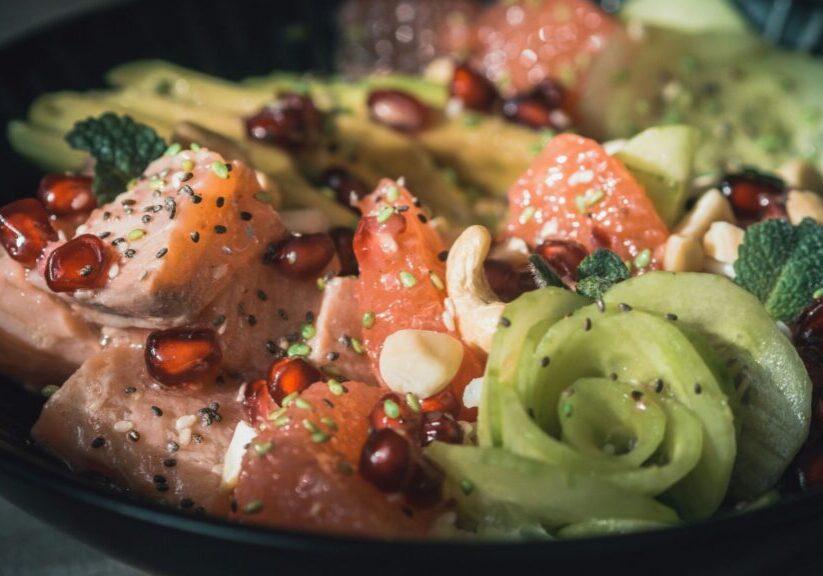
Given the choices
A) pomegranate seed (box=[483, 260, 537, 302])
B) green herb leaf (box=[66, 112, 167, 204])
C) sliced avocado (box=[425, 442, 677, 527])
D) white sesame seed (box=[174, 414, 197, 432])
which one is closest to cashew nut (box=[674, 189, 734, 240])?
pomegranate seed (box=[483, 260, 537, 302])

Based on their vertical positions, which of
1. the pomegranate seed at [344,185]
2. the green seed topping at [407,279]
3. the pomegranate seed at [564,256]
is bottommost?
the pomegranate seed at [344,185]

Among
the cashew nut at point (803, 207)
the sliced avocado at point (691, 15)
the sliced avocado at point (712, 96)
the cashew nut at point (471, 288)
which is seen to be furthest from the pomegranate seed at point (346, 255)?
the sliced avocado at point (691, 15)

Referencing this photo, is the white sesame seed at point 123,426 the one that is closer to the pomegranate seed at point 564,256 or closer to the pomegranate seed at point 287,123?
the pomegranate seed at point 564,256

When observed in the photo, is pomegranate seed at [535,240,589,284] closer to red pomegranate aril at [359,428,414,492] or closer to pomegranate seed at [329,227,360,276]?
pomegranate seed at [329,227,360,276]

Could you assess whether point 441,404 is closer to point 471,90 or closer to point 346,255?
point 346,255

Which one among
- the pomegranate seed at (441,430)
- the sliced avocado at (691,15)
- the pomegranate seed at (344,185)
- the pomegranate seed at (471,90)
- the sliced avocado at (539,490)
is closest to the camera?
the sliced avocado at (539,490)

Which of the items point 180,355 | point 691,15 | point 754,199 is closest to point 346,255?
point 180,355
